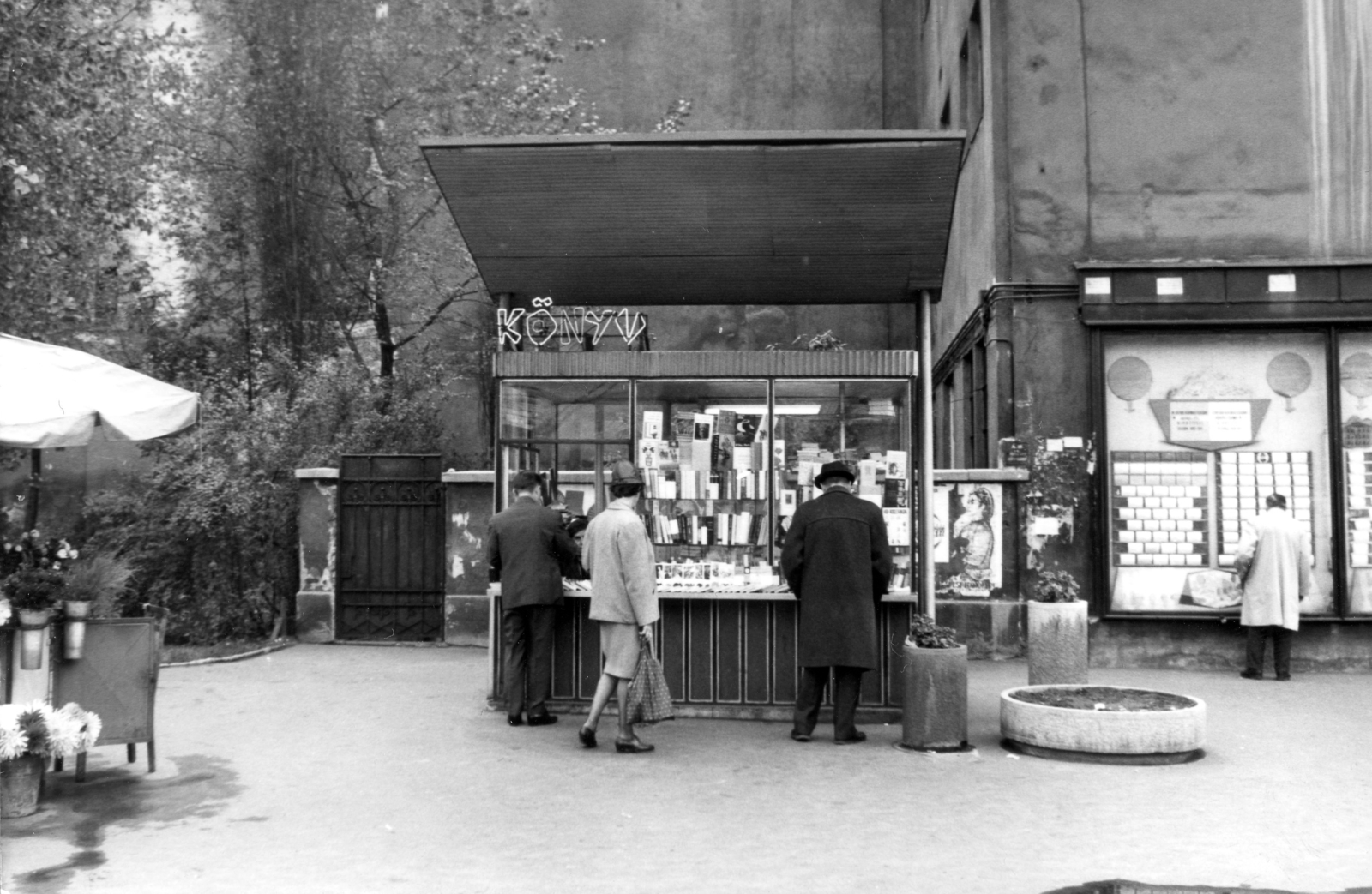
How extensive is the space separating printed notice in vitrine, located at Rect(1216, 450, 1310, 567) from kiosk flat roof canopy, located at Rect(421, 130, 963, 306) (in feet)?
15.6

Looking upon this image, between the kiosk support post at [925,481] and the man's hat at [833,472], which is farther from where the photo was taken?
the kiosk support post at [925,481]

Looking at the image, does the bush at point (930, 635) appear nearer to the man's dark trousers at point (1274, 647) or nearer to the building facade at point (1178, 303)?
the building facade at point (1178, 303)

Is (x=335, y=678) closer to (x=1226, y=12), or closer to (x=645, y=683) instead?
(x=645, y=683)

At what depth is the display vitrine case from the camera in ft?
32.6

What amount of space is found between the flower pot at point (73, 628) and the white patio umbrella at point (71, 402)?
83 cm

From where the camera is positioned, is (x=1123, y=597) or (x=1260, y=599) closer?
(x=1260, y=599)

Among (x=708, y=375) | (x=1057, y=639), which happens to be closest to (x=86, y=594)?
(x=708, y=375)

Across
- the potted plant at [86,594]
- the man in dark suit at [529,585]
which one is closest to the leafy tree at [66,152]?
the potted plant at [86,594]

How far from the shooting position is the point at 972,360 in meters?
16.2

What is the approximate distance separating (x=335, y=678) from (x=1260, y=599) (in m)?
8.70

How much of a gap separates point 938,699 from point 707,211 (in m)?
3.96

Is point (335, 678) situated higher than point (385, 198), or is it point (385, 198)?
point (385, 198)

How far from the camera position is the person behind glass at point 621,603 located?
8.61 m

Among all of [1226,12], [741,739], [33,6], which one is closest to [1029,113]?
[1226,12]
